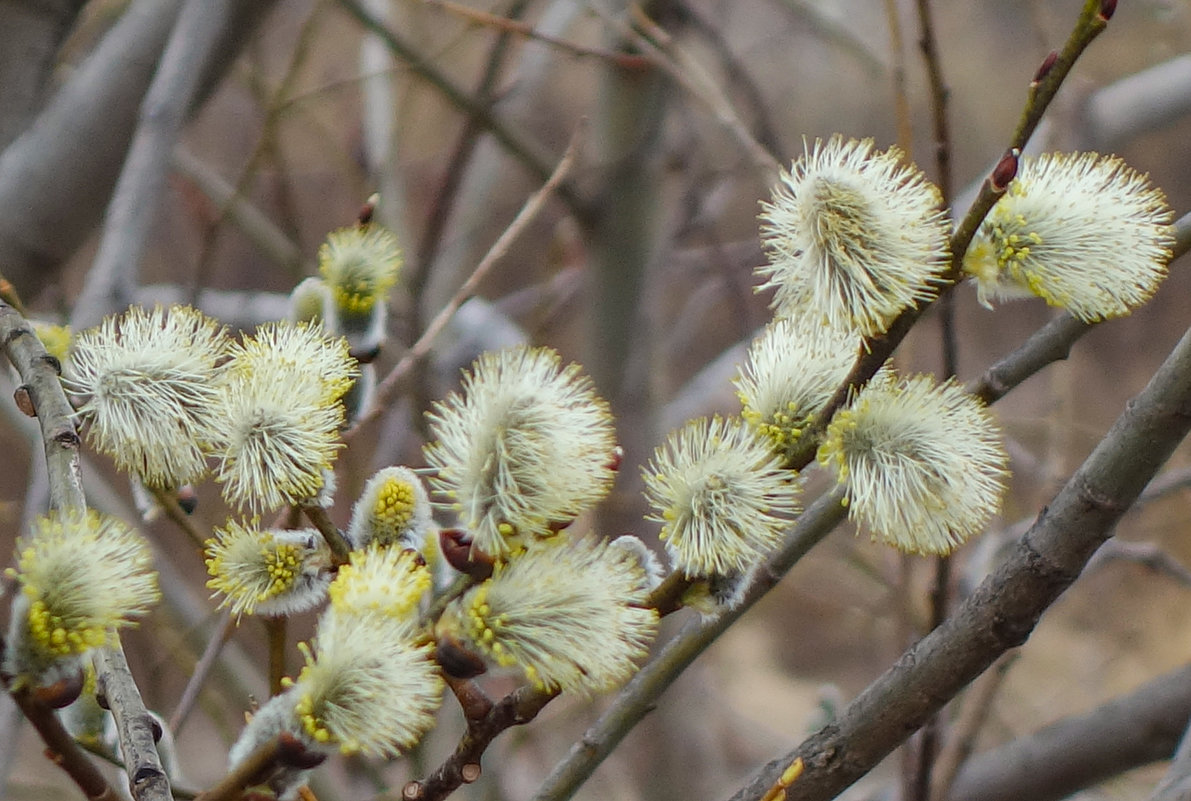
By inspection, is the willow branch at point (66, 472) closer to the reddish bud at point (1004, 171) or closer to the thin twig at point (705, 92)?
the reddish bud at point (1004, 171)

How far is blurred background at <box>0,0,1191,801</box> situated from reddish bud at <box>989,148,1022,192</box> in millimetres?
168

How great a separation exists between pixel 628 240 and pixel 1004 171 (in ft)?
3.68

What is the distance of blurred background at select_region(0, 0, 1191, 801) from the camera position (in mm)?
1055

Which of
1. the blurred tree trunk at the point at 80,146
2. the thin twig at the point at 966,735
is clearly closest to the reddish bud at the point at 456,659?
the thin twig at the point at 966,735

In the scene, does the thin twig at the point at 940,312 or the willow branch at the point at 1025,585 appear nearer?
the willow branch at the point at 1025,585

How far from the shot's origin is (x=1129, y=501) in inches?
14.8

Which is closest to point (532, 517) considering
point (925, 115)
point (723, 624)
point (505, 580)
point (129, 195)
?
point (505, 580)

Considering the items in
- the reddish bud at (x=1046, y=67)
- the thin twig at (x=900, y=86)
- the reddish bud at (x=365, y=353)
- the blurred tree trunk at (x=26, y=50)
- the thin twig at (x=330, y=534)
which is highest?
the thin twig at (x=900, y=86)

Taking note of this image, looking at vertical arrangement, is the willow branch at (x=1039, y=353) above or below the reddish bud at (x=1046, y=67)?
below

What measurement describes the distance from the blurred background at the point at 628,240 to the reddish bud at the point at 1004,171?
168mm

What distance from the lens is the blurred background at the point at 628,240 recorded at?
1.05 m

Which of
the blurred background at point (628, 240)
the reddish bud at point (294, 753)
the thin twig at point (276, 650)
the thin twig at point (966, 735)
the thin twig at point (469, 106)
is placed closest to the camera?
the reddish bud at point (294, 753)

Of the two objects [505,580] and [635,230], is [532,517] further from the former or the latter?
[635,230]

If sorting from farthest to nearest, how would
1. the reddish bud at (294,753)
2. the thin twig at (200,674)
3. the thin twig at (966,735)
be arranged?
the thin twig at (966,735)
the thin twig at (200,674)
the reddish bud at (294,753)
